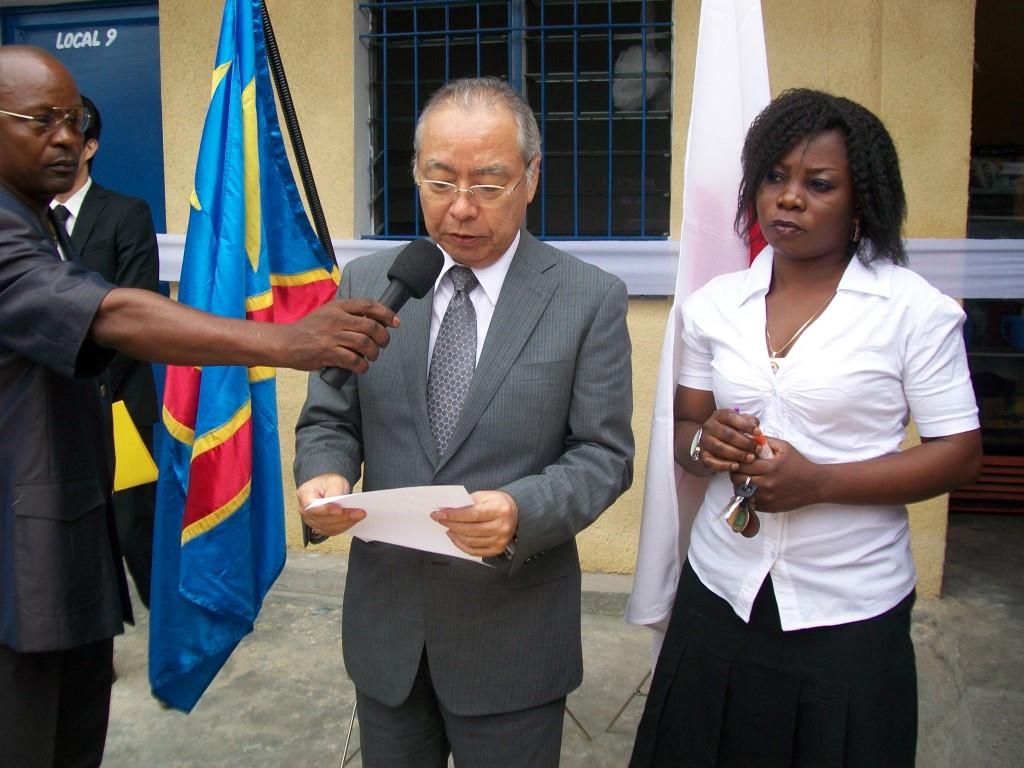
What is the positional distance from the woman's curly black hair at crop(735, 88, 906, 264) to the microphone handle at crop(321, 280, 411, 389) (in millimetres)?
908

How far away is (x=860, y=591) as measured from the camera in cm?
201

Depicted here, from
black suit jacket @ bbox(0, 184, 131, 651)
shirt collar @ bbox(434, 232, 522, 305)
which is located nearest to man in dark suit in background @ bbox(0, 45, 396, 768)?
black suit jacket @ bbox(0, 184, 131, 651)

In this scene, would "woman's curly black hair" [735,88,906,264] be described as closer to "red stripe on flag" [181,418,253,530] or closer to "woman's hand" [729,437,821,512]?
"woman's hand" [729,437,821,512]

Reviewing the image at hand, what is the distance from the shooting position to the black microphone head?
5.87 ft

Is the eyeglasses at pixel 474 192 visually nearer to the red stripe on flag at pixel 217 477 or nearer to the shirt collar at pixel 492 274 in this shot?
the shirt collar at pixel 492 274

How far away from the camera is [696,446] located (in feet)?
6.90

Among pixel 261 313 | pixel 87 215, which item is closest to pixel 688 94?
pixel 261 313

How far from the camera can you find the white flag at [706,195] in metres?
2.38

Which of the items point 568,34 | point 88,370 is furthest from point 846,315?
point 568,34

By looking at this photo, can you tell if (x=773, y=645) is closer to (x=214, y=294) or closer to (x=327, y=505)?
(x=327, y=505)

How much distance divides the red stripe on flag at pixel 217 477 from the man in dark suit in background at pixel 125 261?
3.13 ft

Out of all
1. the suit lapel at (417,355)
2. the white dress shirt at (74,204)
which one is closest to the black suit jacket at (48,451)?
the suit lapel at (417,355)

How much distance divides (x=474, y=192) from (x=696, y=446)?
0.75 metres

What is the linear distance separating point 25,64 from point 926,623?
406 cm
